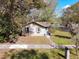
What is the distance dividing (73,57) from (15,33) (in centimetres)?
1135

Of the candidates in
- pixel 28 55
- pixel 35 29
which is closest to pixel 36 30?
pixel 35 29

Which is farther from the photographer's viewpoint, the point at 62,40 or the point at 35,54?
the point at 62,40

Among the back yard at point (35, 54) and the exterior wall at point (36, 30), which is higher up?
the exterior wall at point (36, 30)

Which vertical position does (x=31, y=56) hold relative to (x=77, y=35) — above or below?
below

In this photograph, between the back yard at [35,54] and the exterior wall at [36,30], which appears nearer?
the back yard at [35,54]

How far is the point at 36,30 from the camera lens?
36938mm

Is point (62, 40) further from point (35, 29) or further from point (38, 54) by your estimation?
point (38, 54)

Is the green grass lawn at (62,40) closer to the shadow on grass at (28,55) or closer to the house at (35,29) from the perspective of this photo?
the house at (35,29)

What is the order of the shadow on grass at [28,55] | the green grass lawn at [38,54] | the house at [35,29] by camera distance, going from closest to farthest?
the shadow on grass at [28,55] → the green grass lawn at [38,54] → the house at [35,29]

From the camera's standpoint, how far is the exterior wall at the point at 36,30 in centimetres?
3647

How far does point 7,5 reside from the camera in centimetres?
2384

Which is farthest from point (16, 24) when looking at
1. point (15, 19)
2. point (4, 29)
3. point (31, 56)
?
point (31, 56)

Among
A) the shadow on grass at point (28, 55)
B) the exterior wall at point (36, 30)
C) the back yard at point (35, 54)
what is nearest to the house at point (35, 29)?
the exterior wall at point (36, 30)

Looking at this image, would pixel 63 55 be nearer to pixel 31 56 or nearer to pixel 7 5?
pixel 31 56
